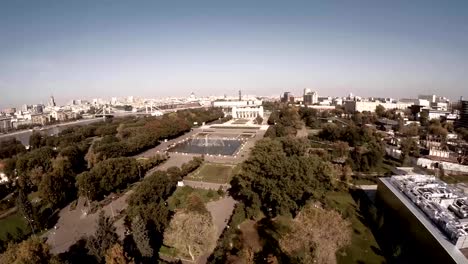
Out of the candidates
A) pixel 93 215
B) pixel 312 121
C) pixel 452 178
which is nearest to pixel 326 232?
pixel 93 215

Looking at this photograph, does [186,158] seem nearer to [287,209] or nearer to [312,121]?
[287,209]

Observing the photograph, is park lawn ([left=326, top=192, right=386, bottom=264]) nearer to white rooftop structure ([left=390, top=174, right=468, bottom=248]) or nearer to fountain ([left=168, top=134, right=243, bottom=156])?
white rooftop structure ([left=390, top=174, right=468, bottom=248])

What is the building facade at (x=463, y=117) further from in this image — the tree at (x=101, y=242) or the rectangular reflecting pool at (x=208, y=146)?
the tree at (x=101, y=242)

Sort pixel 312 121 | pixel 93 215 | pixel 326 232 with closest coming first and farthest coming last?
pixel 326 232 < pixel 93 215 < pixel 312 121

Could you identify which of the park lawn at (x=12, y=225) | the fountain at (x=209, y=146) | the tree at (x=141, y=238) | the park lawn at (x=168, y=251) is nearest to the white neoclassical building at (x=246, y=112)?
the fountain at (x=209, y=146)

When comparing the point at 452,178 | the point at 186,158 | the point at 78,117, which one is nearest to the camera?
the point at 452,178

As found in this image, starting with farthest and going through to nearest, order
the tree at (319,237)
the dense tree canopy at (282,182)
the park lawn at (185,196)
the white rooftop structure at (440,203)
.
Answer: the park lawn at (185,196), the dense tree canopy at (282,182), the white rooftop structure at (440,203), the tree at (319,237)
